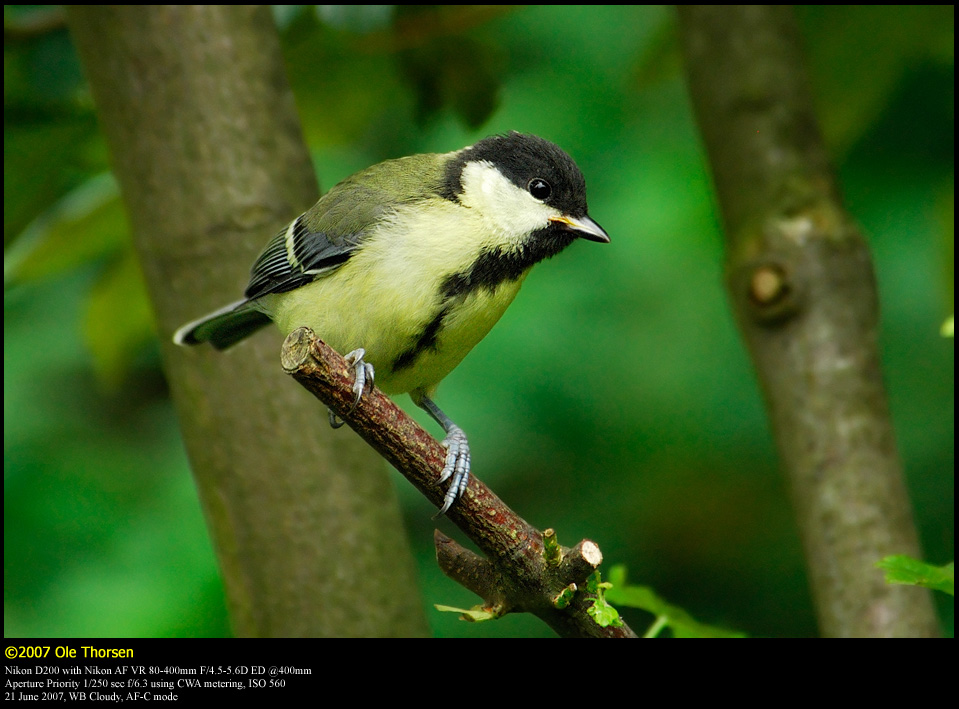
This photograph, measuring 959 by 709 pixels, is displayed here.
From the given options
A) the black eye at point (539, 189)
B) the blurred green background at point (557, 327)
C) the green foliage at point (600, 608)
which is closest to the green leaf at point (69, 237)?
the blurred green background at point (557, 327)

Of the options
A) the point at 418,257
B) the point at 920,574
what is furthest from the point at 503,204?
the point at 920,574

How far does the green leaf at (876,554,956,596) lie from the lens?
0.89m

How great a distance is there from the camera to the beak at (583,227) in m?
1.42

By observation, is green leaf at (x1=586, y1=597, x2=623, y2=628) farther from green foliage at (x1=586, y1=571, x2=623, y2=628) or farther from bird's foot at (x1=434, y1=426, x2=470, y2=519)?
bird's foot at (x1=434, y1=426, x2=470, y2=519)

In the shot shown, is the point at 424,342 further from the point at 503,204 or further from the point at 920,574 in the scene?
the point at 920,574

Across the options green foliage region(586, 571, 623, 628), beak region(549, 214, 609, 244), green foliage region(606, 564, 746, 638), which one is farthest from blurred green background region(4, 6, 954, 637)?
green foliage region(586, 571, 623, 628)

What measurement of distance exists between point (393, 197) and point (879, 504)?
2.83 feet

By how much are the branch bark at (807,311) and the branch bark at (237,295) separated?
25.4 inches

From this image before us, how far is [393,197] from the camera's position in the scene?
142 cm

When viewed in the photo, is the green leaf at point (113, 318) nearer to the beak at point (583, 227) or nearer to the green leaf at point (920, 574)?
the beak at point (583, 227)

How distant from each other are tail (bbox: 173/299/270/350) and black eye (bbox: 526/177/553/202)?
488mm
